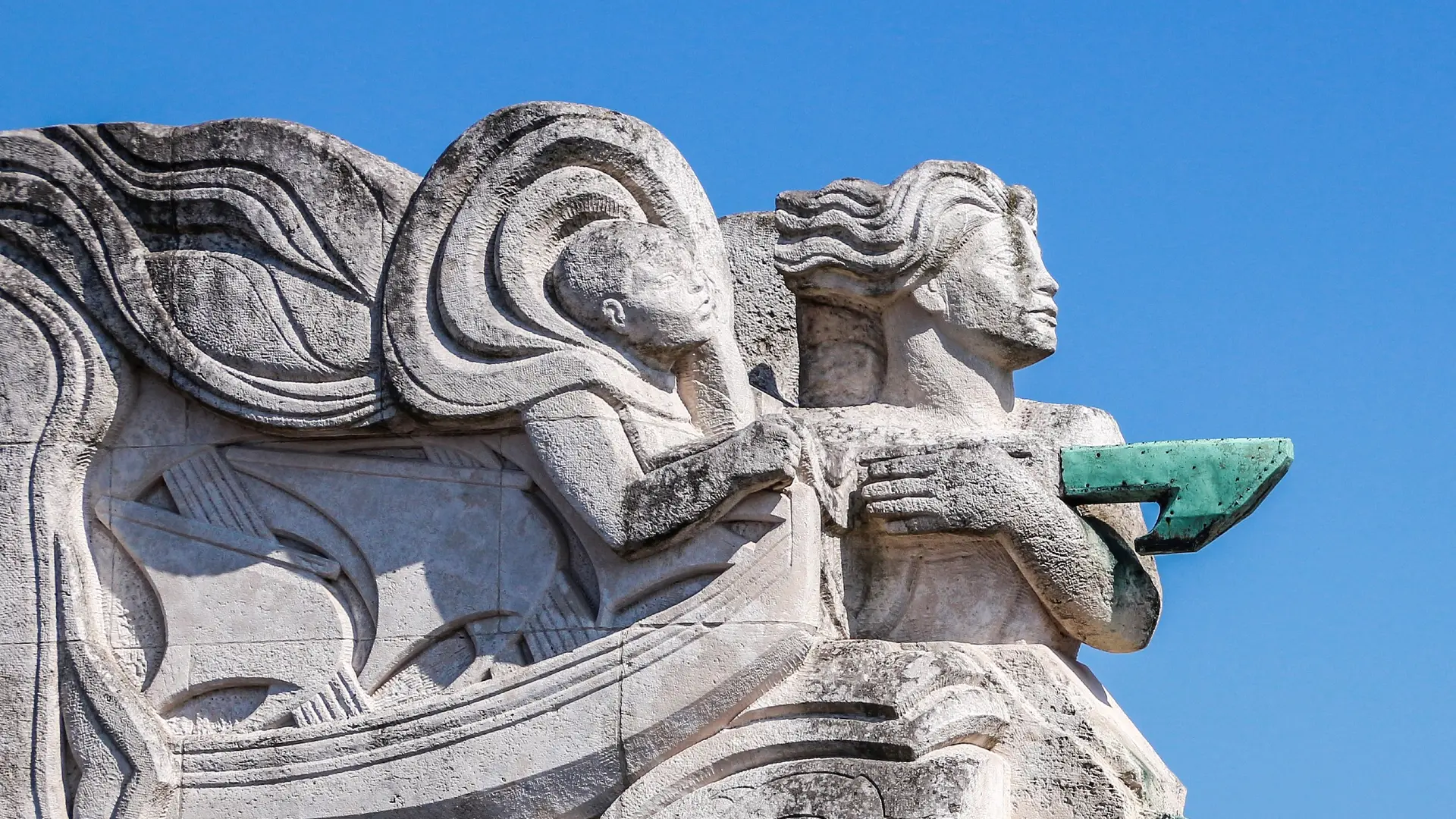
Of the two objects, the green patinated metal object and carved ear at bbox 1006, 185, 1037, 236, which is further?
carved ear at bbox 1006, 185, 1037, 236

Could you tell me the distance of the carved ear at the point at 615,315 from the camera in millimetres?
9844

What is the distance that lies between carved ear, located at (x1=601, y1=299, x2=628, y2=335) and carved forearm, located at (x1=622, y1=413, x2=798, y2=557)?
0.60 m

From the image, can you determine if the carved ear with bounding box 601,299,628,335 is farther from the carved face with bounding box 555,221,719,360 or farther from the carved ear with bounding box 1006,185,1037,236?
the carved ear with bounding box 1006,185,1037,236

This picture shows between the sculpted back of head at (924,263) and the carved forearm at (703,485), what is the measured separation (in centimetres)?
134

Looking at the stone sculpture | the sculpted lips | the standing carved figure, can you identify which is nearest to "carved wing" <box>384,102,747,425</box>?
the stone sculpture

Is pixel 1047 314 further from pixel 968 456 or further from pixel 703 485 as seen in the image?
pixel 703 485

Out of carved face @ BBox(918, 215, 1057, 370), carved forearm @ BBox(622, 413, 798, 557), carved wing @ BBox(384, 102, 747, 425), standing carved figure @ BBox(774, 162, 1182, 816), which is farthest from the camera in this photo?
carved face @ BBox(918, 215, 1057, 370)

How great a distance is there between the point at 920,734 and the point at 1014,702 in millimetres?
594

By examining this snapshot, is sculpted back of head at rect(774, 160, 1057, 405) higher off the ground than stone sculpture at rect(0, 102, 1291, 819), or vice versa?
sculpted back of head at rect(774, 160, 1057, 405)

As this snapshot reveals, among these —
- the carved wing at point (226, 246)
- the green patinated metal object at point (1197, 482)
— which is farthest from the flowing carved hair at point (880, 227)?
the carved wing at point (226, 246)

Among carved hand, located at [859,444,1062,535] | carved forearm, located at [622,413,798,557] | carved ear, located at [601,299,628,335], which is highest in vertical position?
carved ear, located at [601,299,628,335]

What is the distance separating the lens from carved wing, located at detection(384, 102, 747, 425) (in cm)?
980

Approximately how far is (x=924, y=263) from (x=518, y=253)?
1629mm

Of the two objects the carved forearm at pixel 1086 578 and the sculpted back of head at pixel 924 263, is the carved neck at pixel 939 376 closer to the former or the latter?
the sculpted back of head at pixel 924 263
